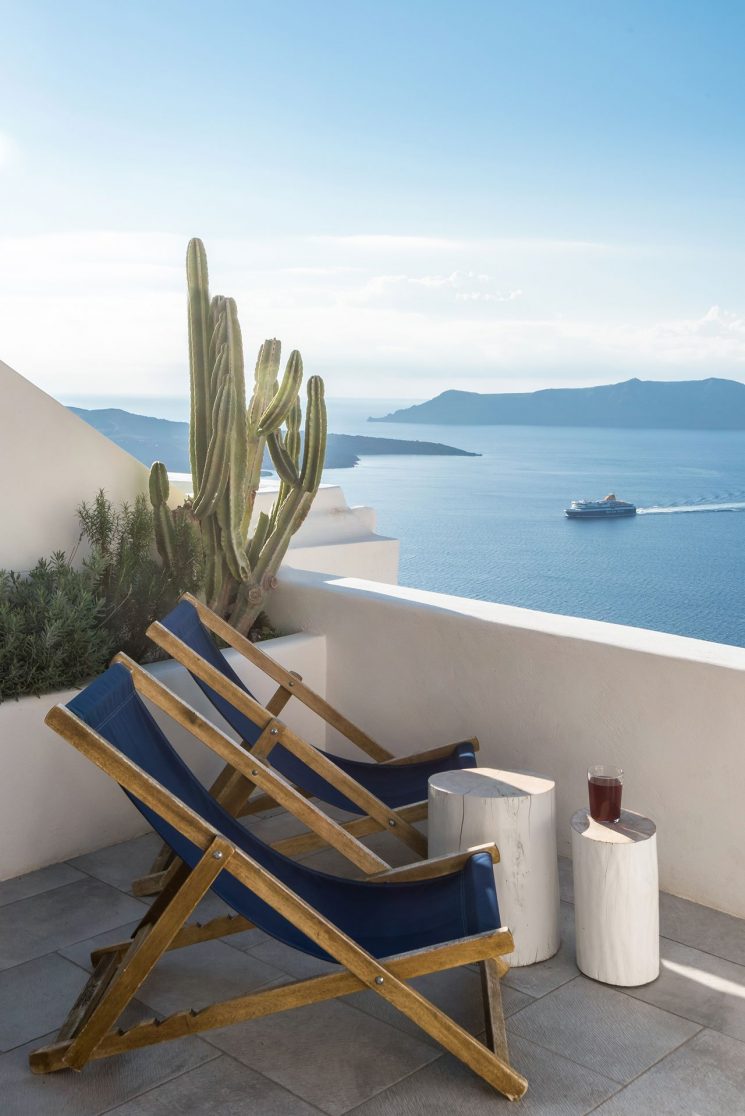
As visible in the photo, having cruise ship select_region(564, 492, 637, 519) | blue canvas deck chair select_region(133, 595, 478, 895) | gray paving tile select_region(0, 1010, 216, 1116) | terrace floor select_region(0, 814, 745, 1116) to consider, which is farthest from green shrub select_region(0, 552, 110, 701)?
cruise ship select_region(564, 492, 637, 519)

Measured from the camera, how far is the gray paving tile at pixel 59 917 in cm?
300

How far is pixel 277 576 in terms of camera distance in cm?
465

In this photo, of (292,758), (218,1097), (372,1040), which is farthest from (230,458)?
(218,1097)

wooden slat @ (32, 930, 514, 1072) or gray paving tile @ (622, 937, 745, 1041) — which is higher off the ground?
wooden slat @ (32, 930, 514, 1072)

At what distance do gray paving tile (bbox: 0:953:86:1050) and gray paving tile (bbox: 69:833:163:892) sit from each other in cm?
50

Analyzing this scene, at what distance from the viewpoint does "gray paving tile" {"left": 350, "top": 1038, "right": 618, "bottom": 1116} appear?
2.32m

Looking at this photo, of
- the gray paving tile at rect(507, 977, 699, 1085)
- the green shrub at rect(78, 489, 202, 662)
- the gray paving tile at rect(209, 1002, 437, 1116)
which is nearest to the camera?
the gray paving tile at rect(209, 1002, 437, 1116)

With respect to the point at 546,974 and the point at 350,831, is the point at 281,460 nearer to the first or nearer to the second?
the point at 350,831

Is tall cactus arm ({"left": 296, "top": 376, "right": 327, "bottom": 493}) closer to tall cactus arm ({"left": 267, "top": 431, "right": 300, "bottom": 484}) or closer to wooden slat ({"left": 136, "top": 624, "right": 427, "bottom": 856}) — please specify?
tall cactus arm ({"left": 267, "top": 431, "right": 300, "bottom": 484})

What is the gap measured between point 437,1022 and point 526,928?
25.7 inches

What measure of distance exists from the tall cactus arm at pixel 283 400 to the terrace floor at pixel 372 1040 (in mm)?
2051

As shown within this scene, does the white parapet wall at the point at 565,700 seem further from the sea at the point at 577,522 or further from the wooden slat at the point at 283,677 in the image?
the sea at the point at 577,522

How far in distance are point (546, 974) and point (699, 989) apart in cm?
38

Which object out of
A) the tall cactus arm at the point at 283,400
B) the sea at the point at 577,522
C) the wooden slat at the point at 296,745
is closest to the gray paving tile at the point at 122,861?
the wooden slat at the point at 296,745
